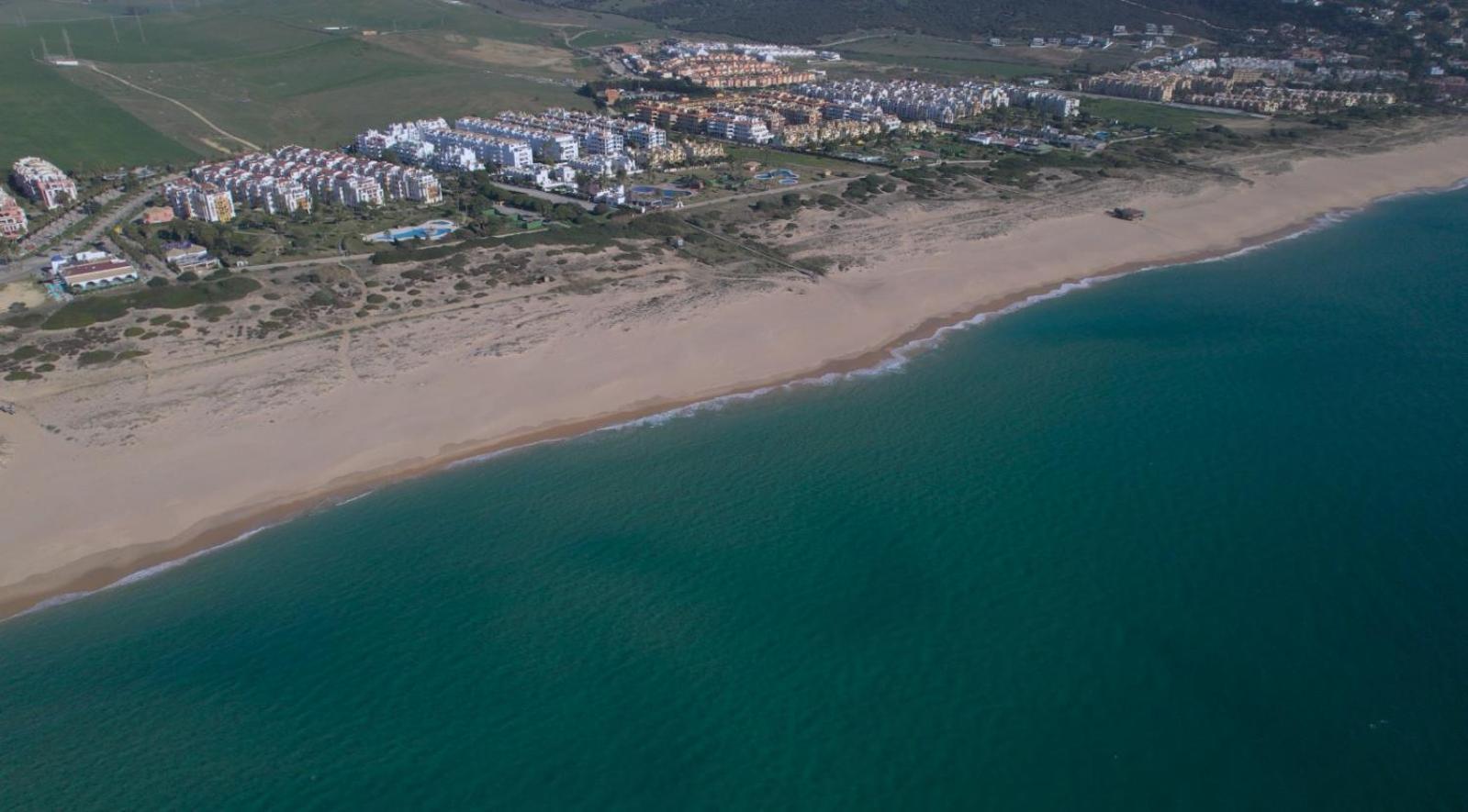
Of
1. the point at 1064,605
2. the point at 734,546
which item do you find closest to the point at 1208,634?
the point at 1064,605

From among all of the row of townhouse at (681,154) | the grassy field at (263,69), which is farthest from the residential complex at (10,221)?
the row of townhouse at (681,154)

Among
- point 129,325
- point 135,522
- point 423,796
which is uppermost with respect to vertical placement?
point 129,325

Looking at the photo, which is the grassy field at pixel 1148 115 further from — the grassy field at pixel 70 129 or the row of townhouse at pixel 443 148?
the grassy field at pixel 70 129

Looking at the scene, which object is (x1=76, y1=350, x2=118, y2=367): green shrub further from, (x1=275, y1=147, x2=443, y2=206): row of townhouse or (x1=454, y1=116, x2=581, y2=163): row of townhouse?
(x1=454, y1=116, x2=581, y2=163): row of townhouse

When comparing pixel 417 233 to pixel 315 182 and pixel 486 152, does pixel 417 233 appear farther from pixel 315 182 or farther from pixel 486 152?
pixel 486 152

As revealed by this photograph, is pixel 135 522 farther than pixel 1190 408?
No

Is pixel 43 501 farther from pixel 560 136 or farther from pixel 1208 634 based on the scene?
pixel 560 136

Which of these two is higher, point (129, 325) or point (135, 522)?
point (129, 325)
